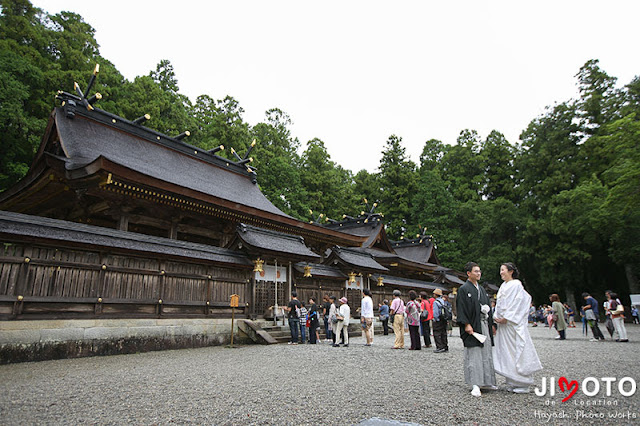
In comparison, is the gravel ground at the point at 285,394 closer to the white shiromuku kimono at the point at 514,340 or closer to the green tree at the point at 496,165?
the white shiromuku kimono at the point at 514,340

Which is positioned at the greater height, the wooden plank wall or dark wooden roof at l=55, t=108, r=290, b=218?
dark wooden roof at l=55, t=108, r=290, b=218

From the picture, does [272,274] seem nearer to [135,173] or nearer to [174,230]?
[174,230]

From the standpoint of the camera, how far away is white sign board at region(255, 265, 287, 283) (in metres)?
13.1

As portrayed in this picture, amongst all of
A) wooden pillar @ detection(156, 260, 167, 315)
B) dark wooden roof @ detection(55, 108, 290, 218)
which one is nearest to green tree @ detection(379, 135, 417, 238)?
dark wooden roof @ detection(55, 108, 290, 218)

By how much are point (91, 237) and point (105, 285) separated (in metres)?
1.23

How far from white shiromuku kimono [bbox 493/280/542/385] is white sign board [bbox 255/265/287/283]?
29.5 ft

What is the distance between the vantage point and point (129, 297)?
9.62 m

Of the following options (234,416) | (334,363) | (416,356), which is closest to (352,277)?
(416,356)

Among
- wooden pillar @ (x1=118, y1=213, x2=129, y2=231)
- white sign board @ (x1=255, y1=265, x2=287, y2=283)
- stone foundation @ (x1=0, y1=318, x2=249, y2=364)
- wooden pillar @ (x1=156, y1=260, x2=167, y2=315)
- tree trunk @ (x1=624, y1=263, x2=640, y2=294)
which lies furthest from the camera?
tree trunk @ (x1=624, y1=263, x2=640, y2=294)

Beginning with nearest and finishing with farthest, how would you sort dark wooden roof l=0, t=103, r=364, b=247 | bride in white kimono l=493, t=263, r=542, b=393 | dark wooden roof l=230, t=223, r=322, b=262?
bride in white kimono l=493, t=263, r=542, b=393
dark wooden roof l=0, t=103, r=364, b=247
dark wooden roof l=230, t=223, r=322, b=262

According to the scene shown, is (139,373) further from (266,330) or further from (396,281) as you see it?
(396,281)

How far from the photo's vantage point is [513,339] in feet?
16.8

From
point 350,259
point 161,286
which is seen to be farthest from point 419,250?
point 161,286

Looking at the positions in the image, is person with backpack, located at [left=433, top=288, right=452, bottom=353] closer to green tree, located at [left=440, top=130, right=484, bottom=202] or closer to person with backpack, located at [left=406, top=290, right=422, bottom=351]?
person with backpack, located at [left=406, top=290, right=422, bottom=351]
